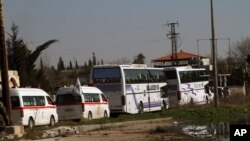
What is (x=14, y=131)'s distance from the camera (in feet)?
72.9

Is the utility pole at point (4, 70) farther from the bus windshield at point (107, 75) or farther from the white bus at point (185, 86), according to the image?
the white bus at point (185, 86)

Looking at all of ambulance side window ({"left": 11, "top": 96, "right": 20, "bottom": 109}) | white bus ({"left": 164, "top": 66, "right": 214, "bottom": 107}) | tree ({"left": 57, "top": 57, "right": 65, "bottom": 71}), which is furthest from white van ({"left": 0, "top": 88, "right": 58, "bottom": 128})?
tree ({"left": 57, "top": 57, "right": 65, "bottom": 71})

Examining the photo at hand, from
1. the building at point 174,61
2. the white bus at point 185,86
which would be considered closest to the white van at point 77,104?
the white bus at point 185,86

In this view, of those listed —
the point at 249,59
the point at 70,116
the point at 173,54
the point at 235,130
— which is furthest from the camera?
the point at 173,54

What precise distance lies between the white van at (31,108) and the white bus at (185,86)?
1833 centimetres

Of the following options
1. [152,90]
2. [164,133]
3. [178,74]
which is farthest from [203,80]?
[164,133]

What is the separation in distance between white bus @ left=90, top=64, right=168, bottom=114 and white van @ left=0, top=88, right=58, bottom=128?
7.04 meters

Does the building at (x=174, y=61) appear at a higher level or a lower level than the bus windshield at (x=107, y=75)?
higher

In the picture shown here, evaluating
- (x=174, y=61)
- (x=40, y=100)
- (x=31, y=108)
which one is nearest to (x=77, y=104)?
(x=40, y=100)

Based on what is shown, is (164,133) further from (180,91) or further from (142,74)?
(180,91)

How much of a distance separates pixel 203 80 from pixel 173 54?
44.3 meters

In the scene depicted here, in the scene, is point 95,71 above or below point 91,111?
above

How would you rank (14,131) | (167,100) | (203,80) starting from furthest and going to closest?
(203,80)
(167,100)
(14,131)

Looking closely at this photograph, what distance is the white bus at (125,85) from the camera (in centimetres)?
3972
